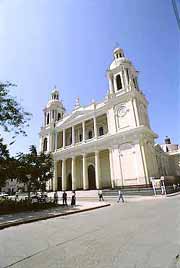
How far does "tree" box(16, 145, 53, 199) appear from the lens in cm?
1719

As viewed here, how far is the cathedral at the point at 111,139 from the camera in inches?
1040

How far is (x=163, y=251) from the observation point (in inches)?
149

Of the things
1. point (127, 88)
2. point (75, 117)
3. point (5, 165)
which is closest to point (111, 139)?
point (127, 88)

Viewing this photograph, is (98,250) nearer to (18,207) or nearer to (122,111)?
(18,207)

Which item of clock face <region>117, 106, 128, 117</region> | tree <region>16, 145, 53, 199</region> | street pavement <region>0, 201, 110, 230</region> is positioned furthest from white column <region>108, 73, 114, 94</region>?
street pavement <region>0, 201, 110, 230</region>

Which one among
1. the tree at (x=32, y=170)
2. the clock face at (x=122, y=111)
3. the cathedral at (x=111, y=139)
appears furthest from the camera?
the clock face at (x=122, y=111)

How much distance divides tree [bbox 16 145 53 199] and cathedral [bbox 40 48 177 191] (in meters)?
12.8

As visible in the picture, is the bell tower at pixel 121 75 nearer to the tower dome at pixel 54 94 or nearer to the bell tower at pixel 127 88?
the bell tower at pixel 127 88

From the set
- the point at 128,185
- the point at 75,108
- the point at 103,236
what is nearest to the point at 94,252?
the point at 103,236

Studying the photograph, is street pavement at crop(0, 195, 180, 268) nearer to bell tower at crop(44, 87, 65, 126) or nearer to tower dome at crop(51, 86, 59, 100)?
bell tower at crop(44, 87, 65, 126)

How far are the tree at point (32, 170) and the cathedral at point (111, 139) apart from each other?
12774 millimetres

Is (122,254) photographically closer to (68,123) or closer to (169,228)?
(169,228)

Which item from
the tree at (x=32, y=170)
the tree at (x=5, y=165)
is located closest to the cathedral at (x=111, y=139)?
the tree at (x=32, y=170)

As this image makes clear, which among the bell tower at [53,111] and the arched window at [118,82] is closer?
the arched window at [118,82]
